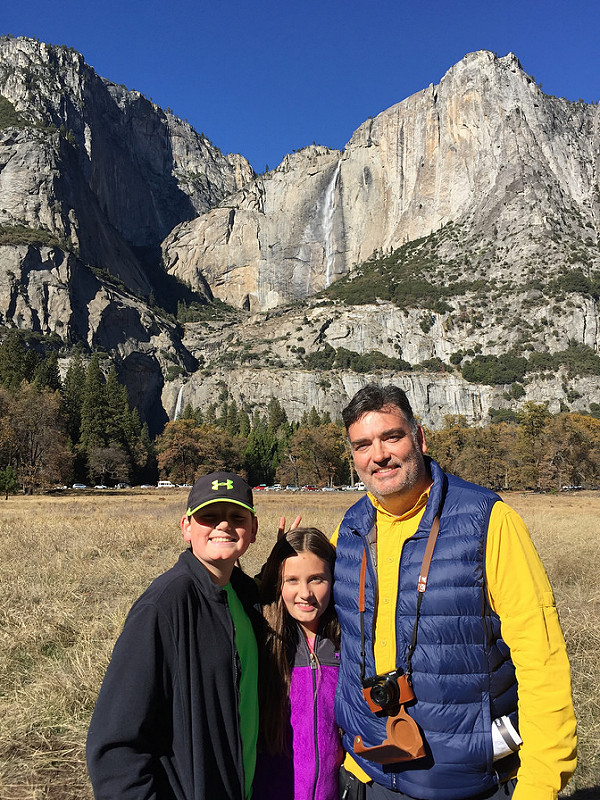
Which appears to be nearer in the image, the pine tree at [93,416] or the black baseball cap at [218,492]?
the black baseball cap at [218,492]

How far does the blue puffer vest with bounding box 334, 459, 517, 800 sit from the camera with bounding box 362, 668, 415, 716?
6 centimetres

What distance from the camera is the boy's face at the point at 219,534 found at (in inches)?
96.9

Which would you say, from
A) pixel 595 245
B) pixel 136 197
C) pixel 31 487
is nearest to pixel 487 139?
pixel 595 245

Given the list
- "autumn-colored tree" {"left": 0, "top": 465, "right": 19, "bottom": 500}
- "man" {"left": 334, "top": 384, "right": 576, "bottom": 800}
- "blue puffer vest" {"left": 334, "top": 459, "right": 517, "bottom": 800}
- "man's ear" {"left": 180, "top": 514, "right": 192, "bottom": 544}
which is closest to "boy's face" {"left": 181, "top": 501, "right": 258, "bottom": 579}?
"man's ear" {"left": 180, "top": 514, "right": 192, "bottom": 544}

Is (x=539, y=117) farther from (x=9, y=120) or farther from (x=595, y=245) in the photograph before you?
(x=9, y=120)

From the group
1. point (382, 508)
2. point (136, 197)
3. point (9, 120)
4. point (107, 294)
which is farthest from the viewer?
point (136, 197)

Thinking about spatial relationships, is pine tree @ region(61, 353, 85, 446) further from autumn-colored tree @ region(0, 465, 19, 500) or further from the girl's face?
the girl's face

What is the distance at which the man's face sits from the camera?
2.53 metres

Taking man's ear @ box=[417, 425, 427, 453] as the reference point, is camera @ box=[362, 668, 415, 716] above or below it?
below

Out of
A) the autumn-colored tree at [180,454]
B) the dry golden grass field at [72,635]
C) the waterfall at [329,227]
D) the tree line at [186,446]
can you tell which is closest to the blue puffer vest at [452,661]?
the dry golden grass field at [72,635]

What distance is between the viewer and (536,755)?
82.2 inches

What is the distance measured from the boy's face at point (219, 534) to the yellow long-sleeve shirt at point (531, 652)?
748 millimetres

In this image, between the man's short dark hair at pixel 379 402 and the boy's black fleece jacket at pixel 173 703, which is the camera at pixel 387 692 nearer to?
the boy's black fleece jacket at pixel 173 703

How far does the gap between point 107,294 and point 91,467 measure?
68.0 m
